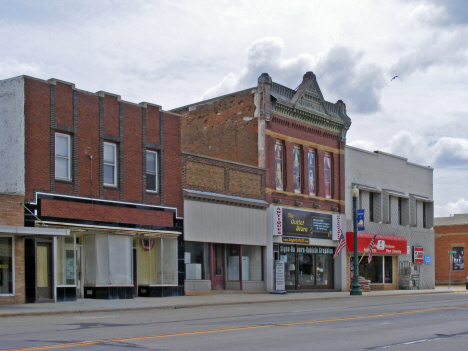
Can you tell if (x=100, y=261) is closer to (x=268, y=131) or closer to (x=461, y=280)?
(x=268, y=131)

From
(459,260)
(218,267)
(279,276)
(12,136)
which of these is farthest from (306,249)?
(459,260)

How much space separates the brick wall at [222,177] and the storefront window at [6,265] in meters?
8.90

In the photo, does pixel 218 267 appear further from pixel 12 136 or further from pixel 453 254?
pixel 453 254

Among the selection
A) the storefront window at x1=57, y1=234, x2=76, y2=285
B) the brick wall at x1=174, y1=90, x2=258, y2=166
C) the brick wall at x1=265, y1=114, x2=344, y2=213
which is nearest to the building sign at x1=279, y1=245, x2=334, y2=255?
the brick wall at x1=265, y1=114, x2=344, y2=213

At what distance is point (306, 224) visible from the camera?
114 feet

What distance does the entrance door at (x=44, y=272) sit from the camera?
2209cm

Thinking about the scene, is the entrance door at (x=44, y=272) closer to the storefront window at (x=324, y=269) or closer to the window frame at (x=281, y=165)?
the window frame at (x=281, y=165)

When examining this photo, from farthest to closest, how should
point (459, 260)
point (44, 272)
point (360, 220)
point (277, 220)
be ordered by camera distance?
point (459, 260) < point (360, 220) < point (277, 220) < point (44, 272)

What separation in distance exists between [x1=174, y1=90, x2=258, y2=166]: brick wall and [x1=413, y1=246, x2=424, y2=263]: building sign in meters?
16.9

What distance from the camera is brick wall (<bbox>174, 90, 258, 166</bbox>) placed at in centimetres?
3284

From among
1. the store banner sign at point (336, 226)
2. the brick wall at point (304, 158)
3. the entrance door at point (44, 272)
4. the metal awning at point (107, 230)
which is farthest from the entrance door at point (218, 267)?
the store banner sign at point (336, 226)

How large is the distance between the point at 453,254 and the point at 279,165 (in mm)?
30449

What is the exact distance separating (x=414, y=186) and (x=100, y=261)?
27.1m

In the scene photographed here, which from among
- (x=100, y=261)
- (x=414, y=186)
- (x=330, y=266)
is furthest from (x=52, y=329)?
(x=414, y=186)
